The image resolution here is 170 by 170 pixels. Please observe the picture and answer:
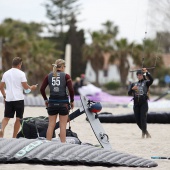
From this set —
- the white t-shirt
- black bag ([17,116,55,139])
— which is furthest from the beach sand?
the white t-shirt

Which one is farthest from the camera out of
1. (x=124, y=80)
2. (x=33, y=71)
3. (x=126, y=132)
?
(x=124, y=80)

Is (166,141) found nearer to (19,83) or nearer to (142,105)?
(142,105)

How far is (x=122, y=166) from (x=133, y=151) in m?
2.46

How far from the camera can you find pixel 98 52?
253ft

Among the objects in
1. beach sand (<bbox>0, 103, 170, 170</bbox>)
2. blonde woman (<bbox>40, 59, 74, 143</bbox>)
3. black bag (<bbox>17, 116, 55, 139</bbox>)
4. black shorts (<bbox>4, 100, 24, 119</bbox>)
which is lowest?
beach sand (<bbox>0, 103, 170, 170</bbox>)

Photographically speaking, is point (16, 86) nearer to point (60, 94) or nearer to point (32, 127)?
→ point (32, 127)

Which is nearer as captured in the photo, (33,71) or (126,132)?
(126,132)

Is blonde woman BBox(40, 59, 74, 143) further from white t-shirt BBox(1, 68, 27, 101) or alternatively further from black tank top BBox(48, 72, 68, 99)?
white t-shirt BBox(1, 68, 27, 101)

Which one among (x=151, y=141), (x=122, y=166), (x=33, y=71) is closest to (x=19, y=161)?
(x=122, y=166)

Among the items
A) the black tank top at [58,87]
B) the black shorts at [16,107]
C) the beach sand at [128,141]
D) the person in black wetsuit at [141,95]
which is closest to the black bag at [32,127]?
the black shorts at [16,107]

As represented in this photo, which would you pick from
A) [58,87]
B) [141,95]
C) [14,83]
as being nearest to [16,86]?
[14,83]

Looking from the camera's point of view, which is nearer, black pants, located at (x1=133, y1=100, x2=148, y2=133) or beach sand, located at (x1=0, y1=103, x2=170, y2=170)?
beach sand, located at (x1=0, y1=103, x2=170, y2=170)

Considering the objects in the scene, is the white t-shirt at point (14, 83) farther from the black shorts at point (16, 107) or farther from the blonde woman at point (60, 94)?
the blonde woman at point (60, 94)

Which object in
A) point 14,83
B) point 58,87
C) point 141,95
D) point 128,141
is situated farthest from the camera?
point 141,95
